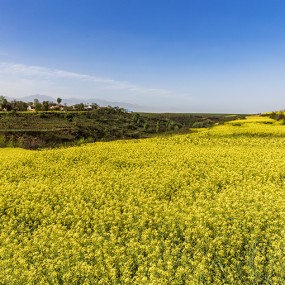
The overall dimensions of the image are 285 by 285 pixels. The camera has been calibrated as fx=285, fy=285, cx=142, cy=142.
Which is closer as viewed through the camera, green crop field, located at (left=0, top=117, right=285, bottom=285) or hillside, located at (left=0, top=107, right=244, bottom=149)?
green crop field, located at (left=0, top=117, right=285, bottom=285)

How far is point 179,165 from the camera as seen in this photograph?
21172 millimetres

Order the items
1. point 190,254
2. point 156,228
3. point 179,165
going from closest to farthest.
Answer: point 190,254 < point 156,228 < point 179,165

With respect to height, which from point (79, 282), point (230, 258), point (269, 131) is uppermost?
point (269, 131)

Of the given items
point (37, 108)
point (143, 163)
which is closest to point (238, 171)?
point (143, 163)

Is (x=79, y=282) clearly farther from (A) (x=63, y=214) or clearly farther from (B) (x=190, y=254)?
(A) (x=63, y=214)

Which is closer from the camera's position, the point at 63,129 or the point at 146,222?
the point at 146,222

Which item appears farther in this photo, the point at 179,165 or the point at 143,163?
the point at 143,163

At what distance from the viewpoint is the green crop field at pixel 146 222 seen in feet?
28.2

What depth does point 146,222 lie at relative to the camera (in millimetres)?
11906

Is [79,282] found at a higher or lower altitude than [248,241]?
lower

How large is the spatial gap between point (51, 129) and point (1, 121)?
591 inches

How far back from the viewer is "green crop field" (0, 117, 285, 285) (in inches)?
338

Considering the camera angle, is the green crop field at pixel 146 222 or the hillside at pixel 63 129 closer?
the green crop field at pixel 146 222

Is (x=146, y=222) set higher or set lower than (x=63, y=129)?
lower
